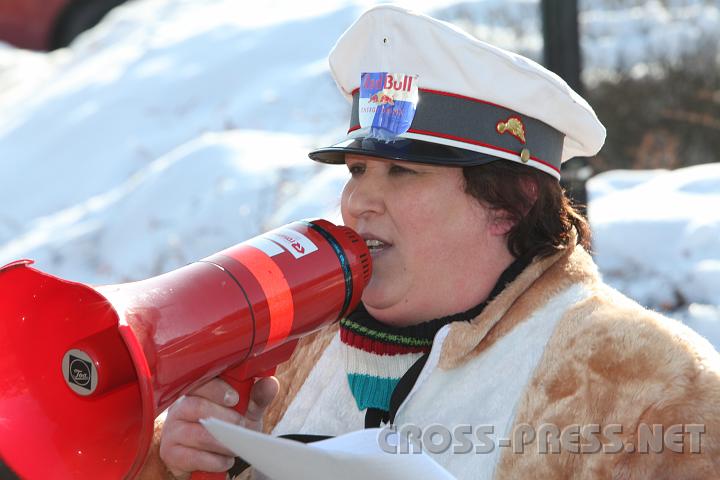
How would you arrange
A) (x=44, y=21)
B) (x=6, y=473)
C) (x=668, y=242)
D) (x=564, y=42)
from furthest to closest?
1. (x=44, y=21)
2. (x=668, y=242)
3. (x=564, y=42)
4. (x=6, y=473)

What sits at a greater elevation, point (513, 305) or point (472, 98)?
point (472, 98)

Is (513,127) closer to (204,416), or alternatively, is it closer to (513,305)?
(513,305)

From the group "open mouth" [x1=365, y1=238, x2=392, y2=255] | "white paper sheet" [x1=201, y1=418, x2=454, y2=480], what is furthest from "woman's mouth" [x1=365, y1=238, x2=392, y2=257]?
"white paper sheet" [x1=201, y1=418, x2=454, y2=480]

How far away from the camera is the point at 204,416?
218 cm

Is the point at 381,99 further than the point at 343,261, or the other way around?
the point at 381,99

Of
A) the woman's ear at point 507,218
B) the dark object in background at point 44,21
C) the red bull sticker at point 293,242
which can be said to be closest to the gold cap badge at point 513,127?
the woman's ear at point 507,218

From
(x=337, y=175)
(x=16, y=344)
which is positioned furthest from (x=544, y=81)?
(x=337, y=175)

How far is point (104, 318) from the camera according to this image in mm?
2037

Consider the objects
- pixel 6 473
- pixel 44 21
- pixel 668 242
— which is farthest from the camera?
pixel 44 21

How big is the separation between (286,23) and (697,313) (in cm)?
455

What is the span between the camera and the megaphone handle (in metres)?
2.17

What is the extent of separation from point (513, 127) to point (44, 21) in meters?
9.94

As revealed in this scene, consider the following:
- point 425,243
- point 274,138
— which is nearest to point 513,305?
point 425,243

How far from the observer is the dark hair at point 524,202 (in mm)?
2438
